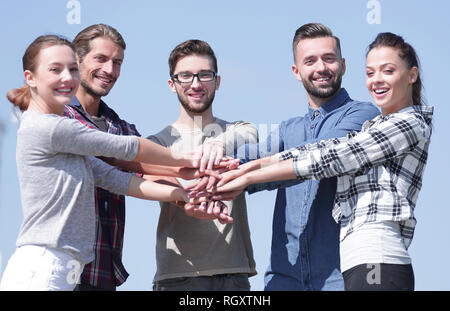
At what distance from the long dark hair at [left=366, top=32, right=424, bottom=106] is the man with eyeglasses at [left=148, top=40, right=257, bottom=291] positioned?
1543 mm

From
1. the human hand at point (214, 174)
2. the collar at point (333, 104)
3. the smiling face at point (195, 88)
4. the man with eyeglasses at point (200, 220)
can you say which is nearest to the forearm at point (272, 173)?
the human hand at point (214, 174)

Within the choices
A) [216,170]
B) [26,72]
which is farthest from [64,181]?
[216,170]

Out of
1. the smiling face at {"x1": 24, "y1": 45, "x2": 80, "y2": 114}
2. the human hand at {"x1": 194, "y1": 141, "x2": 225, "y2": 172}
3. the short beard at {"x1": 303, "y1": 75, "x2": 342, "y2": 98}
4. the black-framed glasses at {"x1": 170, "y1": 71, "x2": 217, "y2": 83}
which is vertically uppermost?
the black-framed glasses at {"x1": 170, "y1": 71, "x2": 217, "y2": 83}

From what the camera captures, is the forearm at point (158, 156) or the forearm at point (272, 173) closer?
the forearm at point (272, 173)

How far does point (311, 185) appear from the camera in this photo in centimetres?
548

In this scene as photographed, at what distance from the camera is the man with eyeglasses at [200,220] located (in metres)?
5.71

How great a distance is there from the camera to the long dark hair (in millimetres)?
5046

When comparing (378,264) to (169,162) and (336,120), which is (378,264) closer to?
(336,120)

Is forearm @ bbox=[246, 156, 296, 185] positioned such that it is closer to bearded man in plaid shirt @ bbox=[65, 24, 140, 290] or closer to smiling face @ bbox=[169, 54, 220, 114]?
smiling face @ bbox=[169, 54, 220, 114]

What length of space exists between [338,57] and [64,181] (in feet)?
8.91

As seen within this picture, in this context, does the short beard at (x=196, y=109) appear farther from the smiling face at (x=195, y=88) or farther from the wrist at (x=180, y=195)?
the wrist at (x=180, y=195)

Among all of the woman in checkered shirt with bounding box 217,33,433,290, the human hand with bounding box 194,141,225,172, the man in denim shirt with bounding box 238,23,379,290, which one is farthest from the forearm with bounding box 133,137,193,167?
the woman in checkered shirt with bounding box 217,33,433,290

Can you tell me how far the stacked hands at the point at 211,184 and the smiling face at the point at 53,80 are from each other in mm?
1253

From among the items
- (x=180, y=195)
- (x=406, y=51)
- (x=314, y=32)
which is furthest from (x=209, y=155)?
(x=406, y=51)
